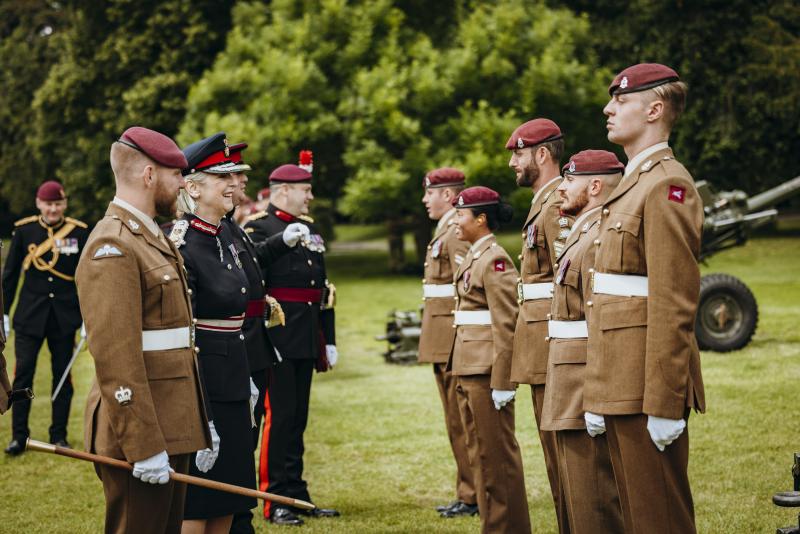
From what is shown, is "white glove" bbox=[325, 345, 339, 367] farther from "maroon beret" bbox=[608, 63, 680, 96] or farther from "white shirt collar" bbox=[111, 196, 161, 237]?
"maroon beret" bbox=[608, 63, 680, 96]

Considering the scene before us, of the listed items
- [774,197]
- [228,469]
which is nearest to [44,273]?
[228,469]

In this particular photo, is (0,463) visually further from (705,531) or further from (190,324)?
(705,531)

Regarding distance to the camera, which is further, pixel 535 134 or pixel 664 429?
pixel 535 134

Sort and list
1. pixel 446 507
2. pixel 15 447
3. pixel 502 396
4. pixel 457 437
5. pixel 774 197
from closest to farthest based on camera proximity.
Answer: pixel 502 396, pixel 446 507, pixel 457 437, pixel 15 447, pixel 774 197

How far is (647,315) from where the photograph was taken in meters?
3.83

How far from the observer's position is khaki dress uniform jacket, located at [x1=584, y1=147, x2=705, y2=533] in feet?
12.3

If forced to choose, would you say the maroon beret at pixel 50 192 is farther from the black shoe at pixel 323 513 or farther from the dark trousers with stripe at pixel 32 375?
the black shoe at pixel 323 513

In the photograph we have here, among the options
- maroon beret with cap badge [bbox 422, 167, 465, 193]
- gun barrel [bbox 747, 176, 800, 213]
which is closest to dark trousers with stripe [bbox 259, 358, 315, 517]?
maroon beret with cap badge [bbox 422, 167, 465, 193]

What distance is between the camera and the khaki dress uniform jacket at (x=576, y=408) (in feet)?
14.3

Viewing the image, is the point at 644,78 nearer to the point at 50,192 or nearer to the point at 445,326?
the point at 445,326

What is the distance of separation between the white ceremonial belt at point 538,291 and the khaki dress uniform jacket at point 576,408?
0.64 metres

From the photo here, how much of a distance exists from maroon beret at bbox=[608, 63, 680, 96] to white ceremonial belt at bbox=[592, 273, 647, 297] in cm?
73

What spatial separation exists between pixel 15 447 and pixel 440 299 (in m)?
3.91

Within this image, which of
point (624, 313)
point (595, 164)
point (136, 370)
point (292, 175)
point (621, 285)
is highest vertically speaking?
point (595, 164)
